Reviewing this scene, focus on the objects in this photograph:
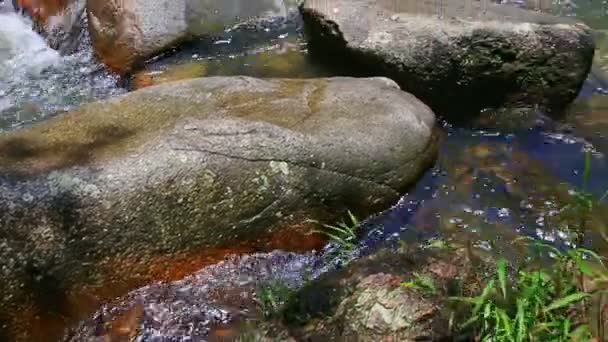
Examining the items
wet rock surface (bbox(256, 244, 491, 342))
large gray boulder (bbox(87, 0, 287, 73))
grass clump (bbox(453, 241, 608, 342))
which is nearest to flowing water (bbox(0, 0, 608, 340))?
large gray boulder (bbox(87, 0, 287, 73))

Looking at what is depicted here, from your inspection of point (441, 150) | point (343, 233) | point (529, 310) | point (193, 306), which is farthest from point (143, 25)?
point (529, 310)

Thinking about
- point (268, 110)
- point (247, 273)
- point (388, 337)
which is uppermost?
point (268, 110)

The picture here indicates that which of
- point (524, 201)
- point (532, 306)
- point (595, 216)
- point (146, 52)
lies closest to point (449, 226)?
point (524, 201)

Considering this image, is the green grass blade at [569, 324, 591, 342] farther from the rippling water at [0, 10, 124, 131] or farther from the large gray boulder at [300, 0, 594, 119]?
the rippling water at [0, 10, 124, 131]

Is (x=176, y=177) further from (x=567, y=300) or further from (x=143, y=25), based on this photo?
(x=143, y=25)

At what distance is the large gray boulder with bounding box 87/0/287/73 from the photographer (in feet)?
17.4

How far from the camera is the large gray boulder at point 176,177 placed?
10.2ft

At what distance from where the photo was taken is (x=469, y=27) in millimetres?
4633

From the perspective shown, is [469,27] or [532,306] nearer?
[532,306]

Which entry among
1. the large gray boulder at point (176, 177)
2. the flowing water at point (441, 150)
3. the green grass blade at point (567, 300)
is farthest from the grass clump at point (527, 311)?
the large gray boulder at point (176, 177)

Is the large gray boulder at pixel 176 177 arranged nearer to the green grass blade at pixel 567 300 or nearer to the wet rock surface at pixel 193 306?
the wet rock surface at pixel 193 306

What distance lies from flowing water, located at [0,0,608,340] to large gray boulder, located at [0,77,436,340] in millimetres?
140

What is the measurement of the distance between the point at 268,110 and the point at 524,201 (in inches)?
61.6

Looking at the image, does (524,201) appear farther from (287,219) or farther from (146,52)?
(146,52)
